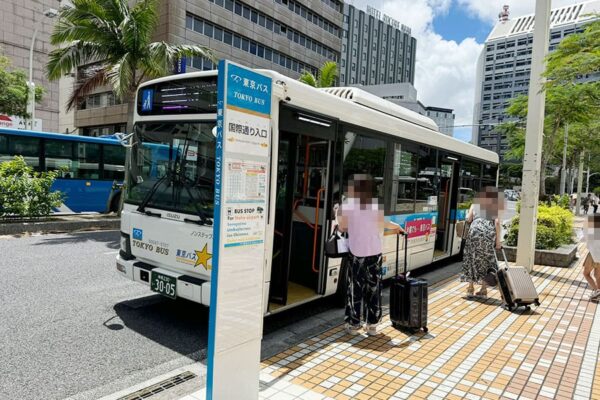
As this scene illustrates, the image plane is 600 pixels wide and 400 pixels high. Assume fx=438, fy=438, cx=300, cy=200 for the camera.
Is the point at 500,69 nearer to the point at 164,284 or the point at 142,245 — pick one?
the point at 142,245

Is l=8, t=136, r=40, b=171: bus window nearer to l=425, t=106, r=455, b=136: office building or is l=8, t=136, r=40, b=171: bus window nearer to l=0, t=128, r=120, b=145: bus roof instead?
l=0, t=128, r=120, b=145: bus roof

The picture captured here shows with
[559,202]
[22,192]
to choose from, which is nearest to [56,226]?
[22,192]

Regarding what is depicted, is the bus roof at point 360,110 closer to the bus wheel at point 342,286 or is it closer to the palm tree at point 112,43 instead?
the bus wheel at point 342,286

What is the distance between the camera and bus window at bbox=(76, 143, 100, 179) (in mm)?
14641

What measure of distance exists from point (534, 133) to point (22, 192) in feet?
41.0

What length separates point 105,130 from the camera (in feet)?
135

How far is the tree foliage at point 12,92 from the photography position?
22.3m

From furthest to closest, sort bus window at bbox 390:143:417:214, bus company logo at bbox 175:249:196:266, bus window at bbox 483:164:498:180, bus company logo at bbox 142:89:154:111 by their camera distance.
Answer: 1. bus window at bbox 483:164:498:180
2. bus window at bbox 390:143:417:214
3. bus company logo at bbox 142:89:154:111
4. bus company logo at bbox 175:249:196:266

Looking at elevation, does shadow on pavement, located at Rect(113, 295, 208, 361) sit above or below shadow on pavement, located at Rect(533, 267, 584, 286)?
below

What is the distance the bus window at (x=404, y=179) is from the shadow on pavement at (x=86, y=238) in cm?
650

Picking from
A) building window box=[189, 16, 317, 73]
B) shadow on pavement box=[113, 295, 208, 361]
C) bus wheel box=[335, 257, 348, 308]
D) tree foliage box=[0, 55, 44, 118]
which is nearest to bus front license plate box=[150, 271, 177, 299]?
shadow on pavement box=[113, 295, 208, 361]

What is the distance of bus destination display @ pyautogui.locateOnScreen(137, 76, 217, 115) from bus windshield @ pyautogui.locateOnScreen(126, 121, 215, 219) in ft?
0.51

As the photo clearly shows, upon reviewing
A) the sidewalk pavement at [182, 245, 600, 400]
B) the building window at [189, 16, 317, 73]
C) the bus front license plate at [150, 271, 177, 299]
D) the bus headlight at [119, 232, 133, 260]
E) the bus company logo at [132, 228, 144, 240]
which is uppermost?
the building window at [189, 16, 317, 73]

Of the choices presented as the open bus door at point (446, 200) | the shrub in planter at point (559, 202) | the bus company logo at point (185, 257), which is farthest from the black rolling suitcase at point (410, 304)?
the shrub in planter at point (559, 202)
